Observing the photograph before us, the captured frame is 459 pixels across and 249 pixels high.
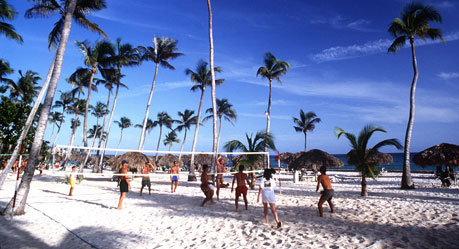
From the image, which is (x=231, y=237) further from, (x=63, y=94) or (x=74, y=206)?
(x=63, y=94)

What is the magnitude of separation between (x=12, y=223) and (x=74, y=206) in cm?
206

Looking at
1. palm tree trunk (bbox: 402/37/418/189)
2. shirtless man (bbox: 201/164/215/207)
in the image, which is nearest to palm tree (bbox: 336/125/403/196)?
palm tree trunk (bbox: 402/37/418/189)

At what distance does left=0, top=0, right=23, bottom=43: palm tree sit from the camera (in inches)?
446

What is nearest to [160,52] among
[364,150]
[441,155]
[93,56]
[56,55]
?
[93,56]

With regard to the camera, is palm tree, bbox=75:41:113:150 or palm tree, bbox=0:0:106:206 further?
palm tree, bbox=75:41:113:150

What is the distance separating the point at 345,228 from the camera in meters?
5.12

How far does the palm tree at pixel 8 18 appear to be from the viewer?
11.3 meters

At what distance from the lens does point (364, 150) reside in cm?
1012

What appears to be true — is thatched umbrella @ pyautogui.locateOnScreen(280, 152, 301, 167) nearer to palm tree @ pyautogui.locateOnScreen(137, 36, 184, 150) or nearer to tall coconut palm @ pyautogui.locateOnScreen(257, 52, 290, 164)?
tall coconut palm @ pyautogui.locateOnScreen(257, 52, 290, 164)

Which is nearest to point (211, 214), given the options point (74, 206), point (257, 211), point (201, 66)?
point (257, 211)

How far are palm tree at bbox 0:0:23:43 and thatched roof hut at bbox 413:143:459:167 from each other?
2560 cm

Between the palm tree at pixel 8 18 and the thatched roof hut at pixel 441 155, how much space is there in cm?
2560

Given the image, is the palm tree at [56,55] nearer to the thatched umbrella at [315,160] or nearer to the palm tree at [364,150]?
the palm tree at [364,150]

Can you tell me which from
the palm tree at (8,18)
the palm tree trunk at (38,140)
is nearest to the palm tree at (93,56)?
the palm tree at (8,18)
